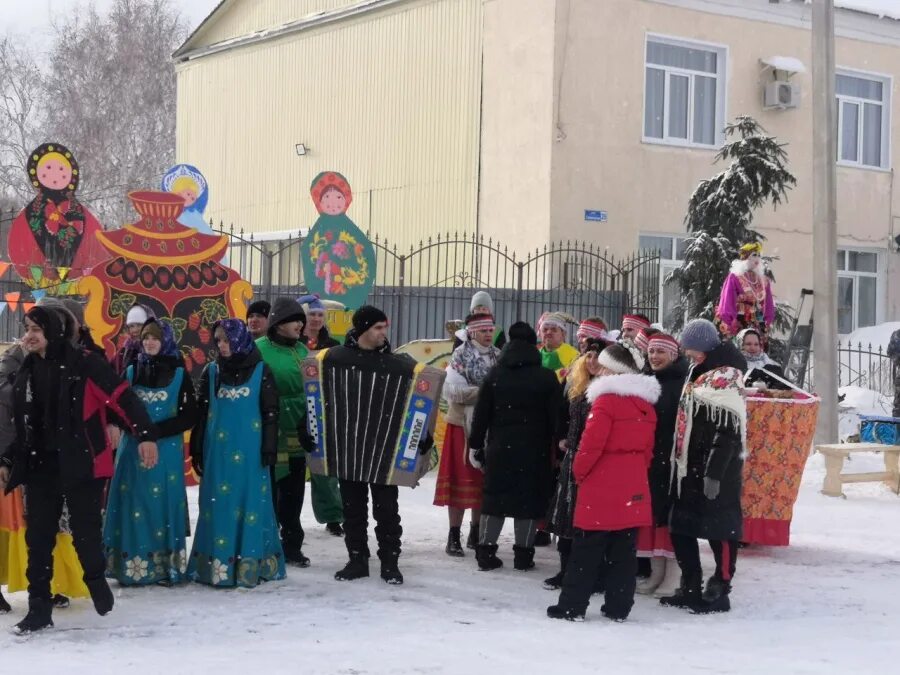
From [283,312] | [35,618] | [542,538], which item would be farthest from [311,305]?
[35,618]

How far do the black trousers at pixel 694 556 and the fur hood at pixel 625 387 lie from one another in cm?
94

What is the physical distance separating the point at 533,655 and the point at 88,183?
107 ft

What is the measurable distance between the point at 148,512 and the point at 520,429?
2.24m

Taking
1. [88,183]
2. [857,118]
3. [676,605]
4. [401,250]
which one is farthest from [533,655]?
[88,183]

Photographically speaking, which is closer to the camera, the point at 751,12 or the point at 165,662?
the point at 165,662

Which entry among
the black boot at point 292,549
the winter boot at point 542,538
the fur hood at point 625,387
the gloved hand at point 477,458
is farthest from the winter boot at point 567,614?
the winter boot at point 542,538

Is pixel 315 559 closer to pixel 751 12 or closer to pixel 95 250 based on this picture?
pixel 95 250

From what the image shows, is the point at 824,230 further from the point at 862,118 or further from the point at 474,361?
the point at 862,118

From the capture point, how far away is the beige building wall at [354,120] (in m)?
20.2

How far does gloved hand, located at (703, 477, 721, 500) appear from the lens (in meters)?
7.29

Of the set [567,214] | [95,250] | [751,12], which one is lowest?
[95,250]

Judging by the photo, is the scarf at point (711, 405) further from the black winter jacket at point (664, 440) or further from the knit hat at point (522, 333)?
the knit hat at point (522, 333)

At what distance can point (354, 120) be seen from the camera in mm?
22078

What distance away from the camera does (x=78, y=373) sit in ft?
21.5
